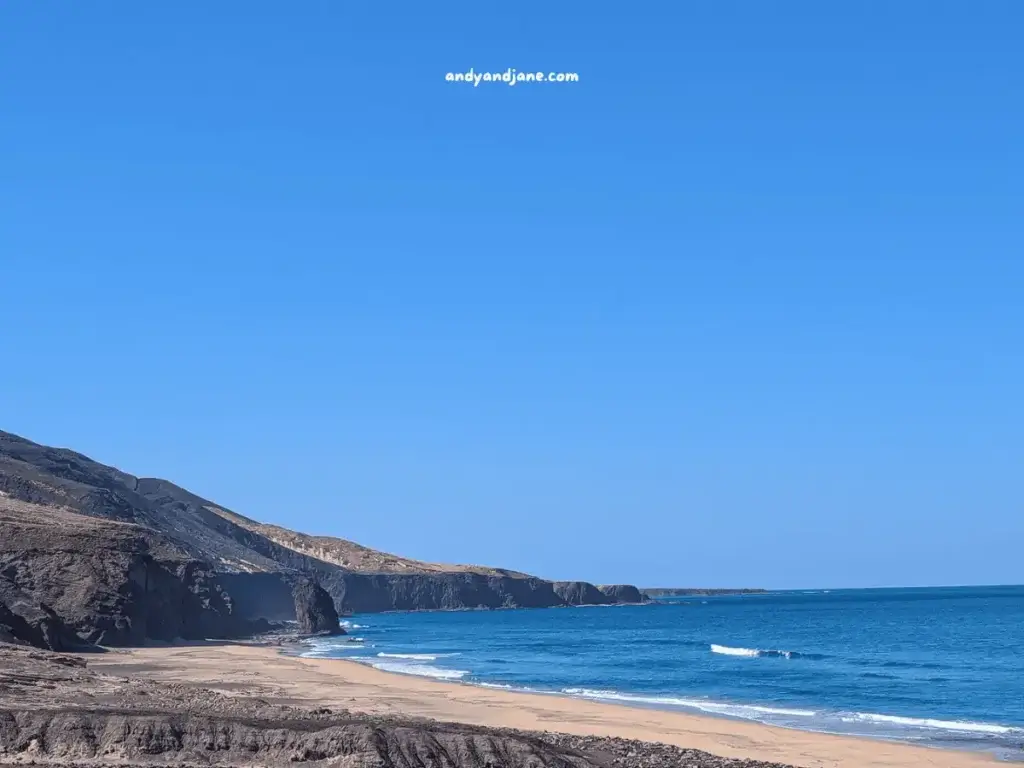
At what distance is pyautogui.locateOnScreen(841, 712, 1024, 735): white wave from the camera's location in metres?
41.4

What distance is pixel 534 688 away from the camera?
183ft

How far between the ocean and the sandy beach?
2842 millimetres

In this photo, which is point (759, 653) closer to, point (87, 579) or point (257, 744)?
Result: point (87, 579)

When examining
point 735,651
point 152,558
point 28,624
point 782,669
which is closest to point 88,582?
point 152,558

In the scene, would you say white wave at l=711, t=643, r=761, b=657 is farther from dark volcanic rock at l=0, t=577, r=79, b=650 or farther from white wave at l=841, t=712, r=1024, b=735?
dark volcanic rock at l=0, t=577, r=79, b=650

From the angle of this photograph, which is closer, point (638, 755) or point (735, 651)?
point (638, 755)

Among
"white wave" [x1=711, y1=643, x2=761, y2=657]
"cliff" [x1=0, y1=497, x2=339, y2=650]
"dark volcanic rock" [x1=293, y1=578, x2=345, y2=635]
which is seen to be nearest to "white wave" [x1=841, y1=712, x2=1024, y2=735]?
"cliff" [x1=0, y1=497, x2=339, y2=650]

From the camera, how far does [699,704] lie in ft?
161

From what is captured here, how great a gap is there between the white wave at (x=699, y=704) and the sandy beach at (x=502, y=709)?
2.64 metres

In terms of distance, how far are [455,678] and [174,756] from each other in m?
A: 36.7

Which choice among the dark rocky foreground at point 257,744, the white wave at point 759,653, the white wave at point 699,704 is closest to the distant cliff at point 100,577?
the dark rocky foreground at point 257,744

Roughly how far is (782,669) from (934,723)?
2535cm

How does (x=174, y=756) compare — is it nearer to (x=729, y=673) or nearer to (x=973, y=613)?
(x=729, y=673)

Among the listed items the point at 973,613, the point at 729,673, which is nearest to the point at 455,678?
the point at 729,673
